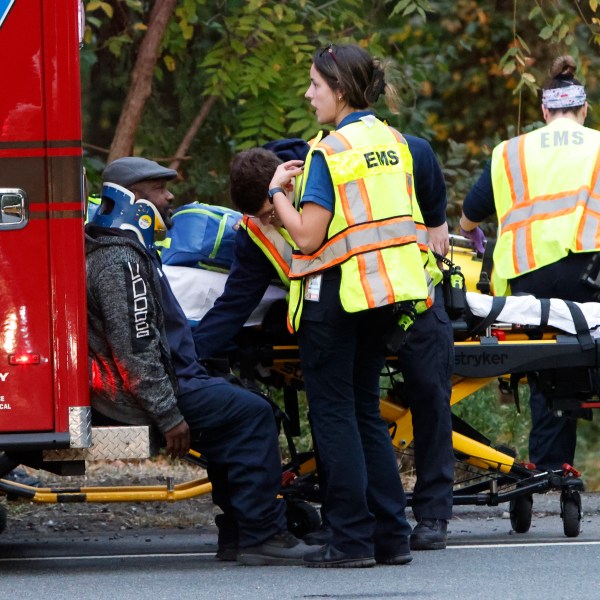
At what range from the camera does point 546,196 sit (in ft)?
23.6

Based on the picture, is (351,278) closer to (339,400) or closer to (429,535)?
(339,400)

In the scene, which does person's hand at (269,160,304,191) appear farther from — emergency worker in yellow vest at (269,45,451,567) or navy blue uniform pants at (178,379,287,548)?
navy blue uniform pants at (178,379,287,548)

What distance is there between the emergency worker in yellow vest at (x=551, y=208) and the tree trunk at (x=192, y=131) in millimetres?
3253

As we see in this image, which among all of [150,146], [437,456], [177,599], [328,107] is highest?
[150,146]

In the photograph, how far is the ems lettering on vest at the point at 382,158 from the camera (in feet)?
18.5

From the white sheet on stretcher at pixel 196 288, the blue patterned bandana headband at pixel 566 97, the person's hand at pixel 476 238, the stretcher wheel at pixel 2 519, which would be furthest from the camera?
the person's hand at pixel 476 238

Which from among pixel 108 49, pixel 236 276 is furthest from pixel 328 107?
pixel 108 49

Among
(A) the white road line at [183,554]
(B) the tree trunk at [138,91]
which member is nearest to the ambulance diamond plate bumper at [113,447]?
(A) the white road line at [183,554]

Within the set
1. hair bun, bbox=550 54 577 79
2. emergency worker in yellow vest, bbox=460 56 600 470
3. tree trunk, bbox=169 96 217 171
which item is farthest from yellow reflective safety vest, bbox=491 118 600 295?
tree trunk, bbox=169 96 217 171

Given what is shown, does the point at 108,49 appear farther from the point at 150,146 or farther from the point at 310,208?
the point at 310,208

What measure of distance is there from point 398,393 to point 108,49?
4296 mm

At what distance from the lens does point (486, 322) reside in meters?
6.71

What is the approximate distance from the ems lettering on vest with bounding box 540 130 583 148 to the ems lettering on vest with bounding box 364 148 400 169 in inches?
66.7

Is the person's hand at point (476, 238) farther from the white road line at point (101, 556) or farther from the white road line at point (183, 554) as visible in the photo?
the white road line at point (101, 556)
